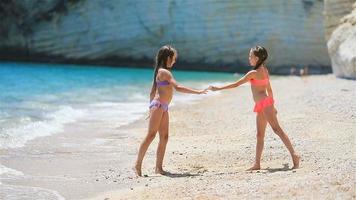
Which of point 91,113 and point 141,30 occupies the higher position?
point 141,30

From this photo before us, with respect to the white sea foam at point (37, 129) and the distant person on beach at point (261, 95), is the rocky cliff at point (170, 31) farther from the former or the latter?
the distant person on beach at point (261, 95)

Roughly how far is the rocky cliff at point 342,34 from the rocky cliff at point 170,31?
318 inches

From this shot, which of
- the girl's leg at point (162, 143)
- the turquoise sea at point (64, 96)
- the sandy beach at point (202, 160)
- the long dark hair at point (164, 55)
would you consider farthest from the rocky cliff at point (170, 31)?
the long dark hair at point (164, 55)

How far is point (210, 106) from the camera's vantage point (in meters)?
15.0

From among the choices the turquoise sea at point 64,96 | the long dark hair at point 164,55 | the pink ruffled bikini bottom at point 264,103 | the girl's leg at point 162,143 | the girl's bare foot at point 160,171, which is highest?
the long dark hair at point 164,55

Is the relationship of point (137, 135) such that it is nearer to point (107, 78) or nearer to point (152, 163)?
point (152, 163)

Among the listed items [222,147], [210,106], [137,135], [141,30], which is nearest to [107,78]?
[141,30]

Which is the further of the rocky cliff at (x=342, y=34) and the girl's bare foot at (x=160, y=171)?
the rocky cliff at (x=342, y=34)

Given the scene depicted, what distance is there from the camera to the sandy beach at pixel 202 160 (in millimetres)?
5527

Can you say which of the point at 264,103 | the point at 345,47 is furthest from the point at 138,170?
the point at 345,47

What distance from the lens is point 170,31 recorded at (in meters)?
32.0

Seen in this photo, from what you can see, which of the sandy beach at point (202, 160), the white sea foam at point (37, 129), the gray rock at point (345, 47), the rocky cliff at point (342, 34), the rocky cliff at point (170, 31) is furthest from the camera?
the rocky cliff at point (170, 31)

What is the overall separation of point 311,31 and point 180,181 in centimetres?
2570

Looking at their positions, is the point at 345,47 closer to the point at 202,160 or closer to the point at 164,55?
the point at 202,160
